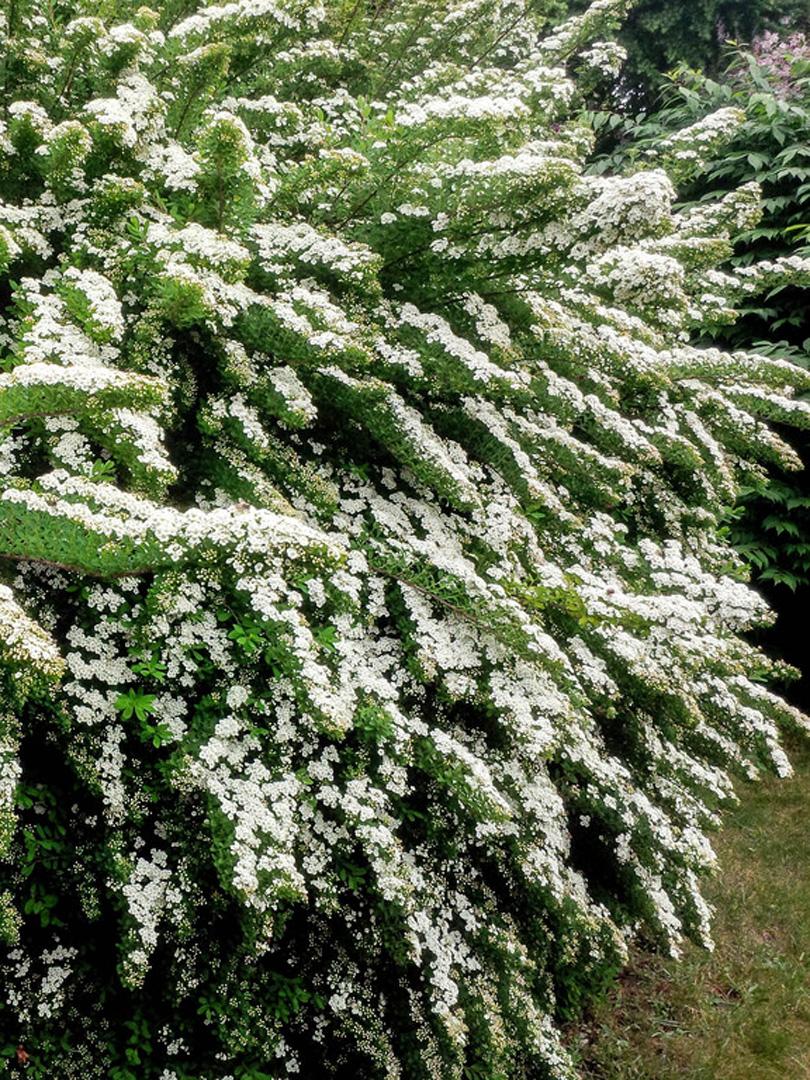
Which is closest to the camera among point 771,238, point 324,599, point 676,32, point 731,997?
point 324,599

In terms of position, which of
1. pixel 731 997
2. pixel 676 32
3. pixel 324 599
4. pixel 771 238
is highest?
pixel 676 32

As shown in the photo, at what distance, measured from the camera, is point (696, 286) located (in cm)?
423

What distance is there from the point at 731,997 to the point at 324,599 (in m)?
3.43

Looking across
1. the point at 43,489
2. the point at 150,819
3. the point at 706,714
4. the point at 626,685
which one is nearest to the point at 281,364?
the point at 43,489

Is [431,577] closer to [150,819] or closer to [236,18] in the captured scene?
[150,819]

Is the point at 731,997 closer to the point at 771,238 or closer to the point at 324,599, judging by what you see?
the point at 324,599

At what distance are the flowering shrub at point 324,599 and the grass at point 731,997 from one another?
104cm

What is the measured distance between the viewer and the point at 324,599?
2.15 meters

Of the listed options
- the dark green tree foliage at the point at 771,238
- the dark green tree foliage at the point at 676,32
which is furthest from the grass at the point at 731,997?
the dark green tree foliage at the point at 676,32

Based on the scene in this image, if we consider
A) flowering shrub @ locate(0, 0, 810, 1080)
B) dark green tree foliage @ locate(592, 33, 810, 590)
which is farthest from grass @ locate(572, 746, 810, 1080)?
dark green tree foliage @ locate(592, 33, 810, 590)

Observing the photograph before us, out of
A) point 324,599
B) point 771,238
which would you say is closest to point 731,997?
point 324,599

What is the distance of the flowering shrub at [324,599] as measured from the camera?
6.51 feet

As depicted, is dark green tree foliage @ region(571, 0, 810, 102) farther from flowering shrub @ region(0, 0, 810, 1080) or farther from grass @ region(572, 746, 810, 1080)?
grass @ region(572, 746, 810, 1080)

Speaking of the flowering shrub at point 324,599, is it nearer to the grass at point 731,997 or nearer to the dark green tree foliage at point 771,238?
the grass at point 731,997
